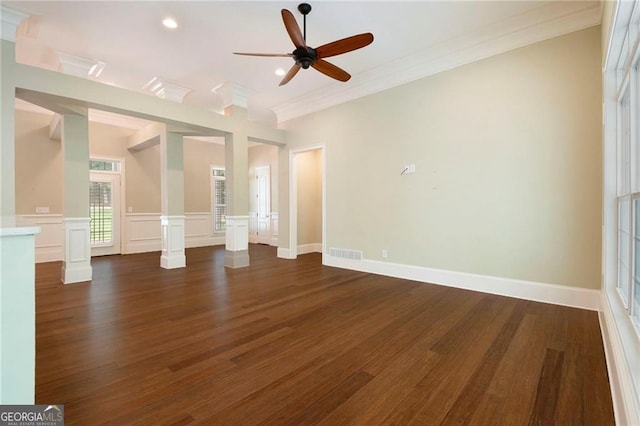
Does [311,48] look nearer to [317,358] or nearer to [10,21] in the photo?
[317,358]

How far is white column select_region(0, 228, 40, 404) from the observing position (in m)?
1.12

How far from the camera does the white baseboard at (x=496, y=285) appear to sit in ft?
9.86

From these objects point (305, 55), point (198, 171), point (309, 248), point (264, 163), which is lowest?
point (309, 248)

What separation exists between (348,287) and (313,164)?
4.04 metres

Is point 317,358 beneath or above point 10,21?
beneath

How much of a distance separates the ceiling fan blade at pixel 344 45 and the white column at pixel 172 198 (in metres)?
3.70

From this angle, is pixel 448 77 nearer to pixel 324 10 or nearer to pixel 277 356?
pixel 324 10

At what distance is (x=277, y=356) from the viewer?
206 cm

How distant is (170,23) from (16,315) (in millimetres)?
3459

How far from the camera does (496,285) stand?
352 centimetres

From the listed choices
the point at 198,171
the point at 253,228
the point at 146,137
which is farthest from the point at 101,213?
the point at 253,228

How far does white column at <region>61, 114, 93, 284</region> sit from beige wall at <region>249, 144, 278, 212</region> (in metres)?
4.50

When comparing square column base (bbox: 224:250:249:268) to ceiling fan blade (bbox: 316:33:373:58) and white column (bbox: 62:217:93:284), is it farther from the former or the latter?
ceiling fan blade (bbox: 316:33:373:58)

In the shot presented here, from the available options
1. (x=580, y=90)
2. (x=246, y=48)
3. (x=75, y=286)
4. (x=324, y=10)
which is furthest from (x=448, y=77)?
(x=75, y=286)
